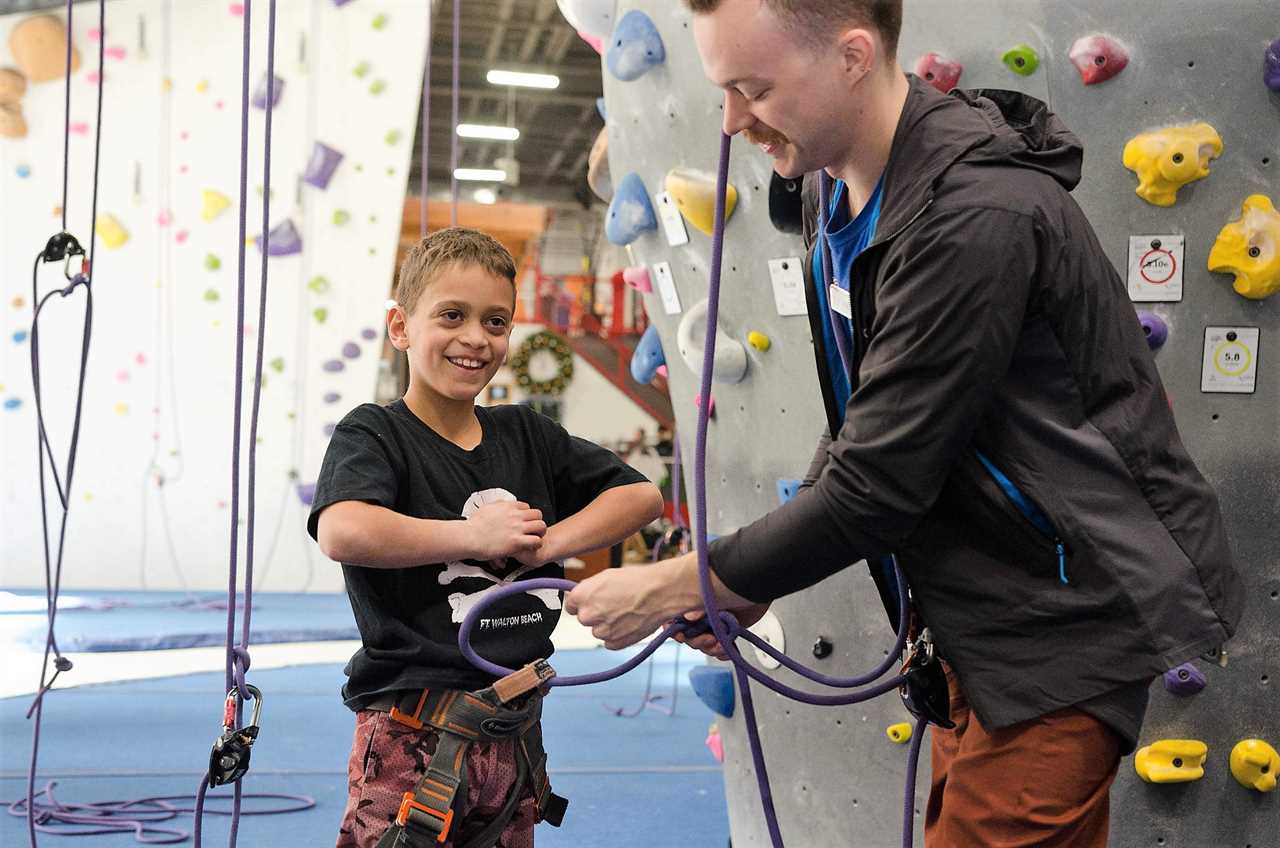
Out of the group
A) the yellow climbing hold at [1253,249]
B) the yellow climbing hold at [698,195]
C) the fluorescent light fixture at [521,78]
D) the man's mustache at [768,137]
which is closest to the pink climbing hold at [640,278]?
the yellow climbing hold at [698,195]

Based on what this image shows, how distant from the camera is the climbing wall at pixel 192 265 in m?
8.80

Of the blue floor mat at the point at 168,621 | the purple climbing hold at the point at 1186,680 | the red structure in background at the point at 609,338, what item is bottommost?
the blue floor mat at the point at 168,621

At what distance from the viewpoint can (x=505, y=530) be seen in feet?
4.90

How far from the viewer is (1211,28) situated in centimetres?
196

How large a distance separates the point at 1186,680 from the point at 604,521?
1.04 meters

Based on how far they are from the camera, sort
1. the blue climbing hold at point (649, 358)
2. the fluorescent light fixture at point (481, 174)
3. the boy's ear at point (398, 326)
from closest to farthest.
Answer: the boy's ear at point (398, 326) < the blue climbing hold at point (649, 358) < the fluorescent light fixture at point (481, 174)

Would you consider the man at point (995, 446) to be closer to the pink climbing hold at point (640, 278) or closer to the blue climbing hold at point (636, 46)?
the blue climbing hold at point (636, 46)

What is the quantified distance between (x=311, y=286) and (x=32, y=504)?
99.7 inches

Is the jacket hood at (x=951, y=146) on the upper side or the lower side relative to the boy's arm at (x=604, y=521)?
upper

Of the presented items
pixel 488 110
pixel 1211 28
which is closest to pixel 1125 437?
pixel 1211 28

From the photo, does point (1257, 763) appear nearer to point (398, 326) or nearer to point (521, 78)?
point (398, 326)

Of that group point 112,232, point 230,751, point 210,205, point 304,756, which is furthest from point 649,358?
point 112,232

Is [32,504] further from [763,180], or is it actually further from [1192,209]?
[1192,209]

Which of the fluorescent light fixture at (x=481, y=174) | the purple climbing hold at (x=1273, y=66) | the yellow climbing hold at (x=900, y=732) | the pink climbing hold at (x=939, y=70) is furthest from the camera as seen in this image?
the fluorescent light fixture at (x=481, y=174)
